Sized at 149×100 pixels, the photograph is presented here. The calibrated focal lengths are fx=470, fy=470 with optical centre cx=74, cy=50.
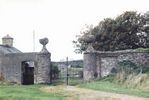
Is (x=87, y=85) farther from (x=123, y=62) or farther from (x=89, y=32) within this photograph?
(x=89, y=32)

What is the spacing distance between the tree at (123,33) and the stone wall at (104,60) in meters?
9.26

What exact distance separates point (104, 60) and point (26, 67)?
7480mm

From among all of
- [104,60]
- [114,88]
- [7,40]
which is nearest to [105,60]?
[104,60]

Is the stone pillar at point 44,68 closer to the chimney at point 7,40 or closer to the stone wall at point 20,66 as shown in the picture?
the stone wall at point 20,66

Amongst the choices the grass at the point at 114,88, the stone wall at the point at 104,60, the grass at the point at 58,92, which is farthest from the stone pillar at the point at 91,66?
the grass at the point at 114,88

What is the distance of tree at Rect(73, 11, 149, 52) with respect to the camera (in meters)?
45.5

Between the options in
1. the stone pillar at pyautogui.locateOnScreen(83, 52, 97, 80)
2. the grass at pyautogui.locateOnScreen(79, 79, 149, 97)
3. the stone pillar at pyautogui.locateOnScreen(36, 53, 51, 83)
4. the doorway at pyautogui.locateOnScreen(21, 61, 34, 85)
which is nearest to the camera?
the grass at pyautogui.locateOnScreen(79, 79, 149, 97)

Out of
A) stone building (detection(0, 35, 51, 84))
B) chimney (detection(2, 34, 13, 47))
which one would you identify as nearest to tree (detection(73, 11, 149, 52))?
stone building (detection(0, 35, 51, 84))

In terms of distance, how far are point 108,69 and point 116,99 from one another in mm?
13509

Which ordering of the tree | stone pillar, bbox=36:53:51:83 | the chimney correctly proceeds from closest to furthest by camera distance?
stone pillar, bbox=36:53:51:83
the tree
the chimney

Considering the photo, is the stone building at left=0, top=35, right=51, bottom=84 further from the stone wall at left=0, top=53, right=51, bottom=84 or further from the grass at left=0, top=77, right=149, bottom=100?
the grass at left=0, top=77, right=149, bottom=100

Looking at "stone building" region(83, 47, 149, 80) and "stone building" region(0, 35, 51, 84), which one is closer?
"stone building" region(83, 47, 149, 80)

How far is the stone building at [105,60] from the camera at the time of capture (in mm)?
35031

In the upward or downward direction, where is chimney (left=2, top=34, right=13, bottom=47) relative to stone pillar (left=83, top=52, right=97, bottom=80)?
upward
